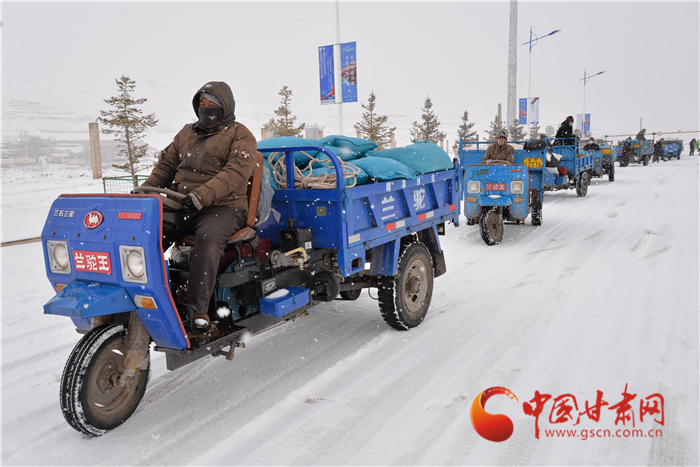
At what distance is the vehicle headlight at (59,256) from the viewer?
10.4 feet

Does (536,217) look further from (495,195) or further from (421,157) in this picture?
(421,157)

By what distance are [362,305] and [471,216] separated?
4.62m

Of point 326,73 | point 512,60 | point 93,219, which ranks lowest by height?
point 93,219

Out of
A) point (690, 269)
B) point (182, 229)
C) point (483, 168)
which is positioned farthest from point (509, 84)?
point (182, 229)

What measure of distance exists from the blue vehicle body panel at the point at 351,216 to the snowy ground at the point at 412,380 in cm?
93

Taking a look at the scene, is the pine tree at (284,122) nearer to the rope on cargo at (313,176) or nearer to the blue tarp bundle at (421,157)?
the blue tarp bundle at (421,157)

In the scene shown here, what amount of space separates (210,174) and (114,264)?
1002 mm

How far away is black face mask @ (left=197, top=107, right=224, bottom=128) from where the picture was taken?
11.9 feet

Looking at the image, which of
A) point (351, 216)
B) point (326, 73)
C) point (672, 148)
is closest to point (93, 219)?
point (351, 216)

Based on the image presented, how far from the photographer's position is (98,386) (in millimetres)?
3078

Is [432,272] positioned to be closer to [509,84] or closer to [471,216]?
[471,216]

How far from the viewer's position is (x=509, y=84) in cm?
2069

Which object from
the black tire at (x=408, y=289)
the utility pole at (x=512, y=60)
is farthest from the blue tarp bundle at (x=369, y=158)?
the utility pole at (x=512, y=60)

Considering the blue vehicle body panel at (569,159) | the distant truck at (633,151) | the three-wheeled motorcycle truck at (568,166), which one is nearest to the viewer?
the three-wheeled motorcycle truck at (568,166)
